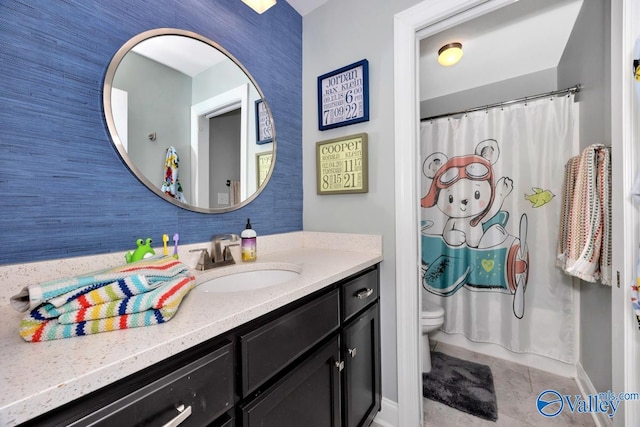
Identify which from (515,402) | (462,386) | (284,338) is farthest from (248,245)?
(515,402)

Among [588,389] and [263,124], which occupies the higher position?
[263,124]

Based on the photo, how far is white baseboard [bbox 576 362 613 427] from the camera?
1.21 metres

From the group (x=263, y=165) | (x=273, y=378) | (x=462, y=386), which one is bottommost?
(x=462, y=386)

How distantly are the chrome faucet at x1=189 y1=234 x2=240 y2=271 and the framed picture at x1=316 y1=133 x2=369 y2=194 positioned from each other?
0.66 m

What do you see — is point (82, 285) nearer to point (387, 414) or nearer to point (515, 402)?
point (387, 414)

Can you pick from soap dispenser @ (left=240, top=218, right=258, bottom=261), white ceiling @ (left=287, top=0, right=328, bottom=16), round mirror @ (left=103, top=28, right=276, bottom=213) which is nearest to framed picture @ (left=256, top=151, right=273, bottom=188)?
round mirror @ (left=103, top=28, right=276, bottom=213)

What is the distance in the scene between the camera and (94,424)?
0.38 m

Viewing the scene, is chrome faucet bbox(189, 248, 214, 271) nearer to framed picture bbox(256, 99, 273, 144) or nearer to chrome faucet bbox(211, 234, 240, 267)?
chrome faucet bbox(211, 234, 240, 267)

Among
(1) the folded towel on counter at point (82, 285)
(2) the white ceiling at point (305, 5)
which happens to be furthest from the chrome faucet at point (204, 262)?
(2) the white ceiling at point (305, 5)

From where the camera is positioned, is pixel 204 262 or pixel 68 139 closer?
pixel 68 139

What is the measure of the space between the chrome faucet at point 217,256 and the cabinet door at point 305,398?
55 centimetres

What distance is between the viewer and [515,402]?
1.45m

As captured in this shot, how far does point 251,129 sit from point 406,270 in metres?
1.10

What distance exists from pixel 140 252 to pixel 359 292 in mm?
875
